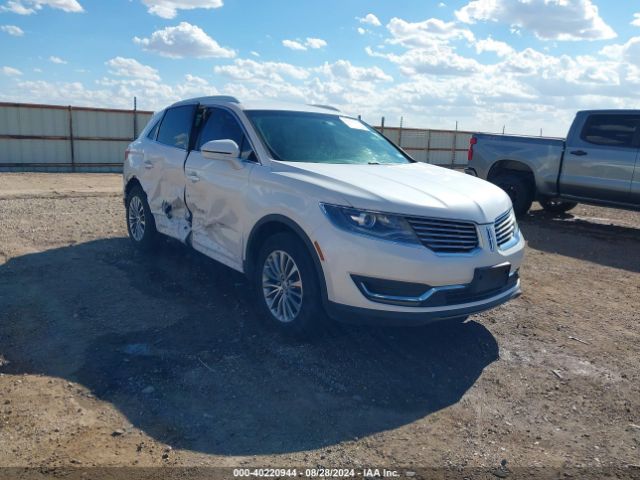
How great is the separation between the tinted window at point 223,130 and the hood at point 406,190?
57cm

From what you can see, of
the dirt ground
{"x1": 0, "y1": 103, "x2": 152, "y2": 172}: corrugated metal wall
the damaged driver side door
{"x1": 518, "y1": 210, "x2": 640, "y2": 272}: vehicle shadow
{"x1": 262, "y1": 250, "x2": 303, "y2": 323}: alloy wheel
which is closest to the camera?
the dirt ground

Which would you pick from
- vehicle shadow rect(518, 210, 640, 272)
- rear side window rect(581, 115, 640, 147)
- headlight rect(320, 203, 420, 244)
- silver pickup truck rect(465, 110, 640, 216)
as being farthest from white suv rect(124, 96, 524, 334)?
rear side window rect(581, 115, 640, 147)

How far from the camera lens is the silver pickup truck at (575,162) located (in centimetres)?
914

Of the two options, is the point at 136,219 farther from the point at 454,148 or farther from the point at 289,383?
the point at 454,148

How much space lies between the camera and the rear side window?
916 centimetres

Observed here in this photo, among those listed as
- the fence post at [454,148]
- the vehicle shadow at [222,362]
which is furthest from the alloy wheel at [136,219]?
the fence post at [454,148]

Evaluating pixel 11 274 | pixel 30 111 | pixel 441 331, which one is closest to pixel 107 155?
pixel 30 111

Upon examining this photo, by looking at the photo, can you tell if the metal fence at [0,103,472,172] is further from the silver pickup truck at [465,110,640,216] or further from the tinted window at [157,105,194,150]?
the tinted window at [157,105,194,150]

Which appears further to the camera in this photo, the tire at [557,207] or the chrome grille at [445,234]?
the tire at [557,207]

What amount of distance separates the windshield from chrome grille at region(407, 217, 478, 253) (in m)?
1.31

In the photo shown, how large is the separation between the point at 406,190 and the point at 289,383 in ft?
5.11

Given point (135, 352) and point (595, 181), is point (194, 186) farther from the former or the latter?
point (595, 181)

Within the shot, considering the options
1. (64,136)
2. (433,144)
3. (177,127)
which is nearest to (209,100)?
(177,127)

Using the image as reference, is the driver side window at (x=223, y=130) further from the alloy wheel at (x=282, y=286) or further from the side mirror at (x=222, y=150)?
the alloy wheel at (x=282, y=286)
